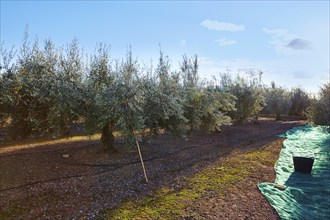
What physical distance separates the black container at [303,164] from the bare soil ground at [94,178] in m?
1.22

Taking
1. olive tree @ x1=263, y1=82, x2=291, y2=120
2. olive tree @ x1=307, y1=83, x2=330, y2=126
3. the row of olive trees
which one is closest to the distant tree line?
the row of olive trees

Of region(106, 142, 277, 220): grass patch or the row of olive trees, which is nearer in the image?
region(106, 142, 277, 220): grass patch

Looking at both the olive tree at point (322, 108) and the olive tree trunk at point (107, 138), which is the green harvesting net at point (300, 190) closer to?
the olive tree at point (322, 108)

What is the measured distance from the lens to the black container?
13.0 metres

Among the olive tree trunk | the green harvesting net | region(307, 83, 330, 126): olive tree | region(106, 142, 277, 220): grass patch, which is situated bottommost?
the green harvesting net

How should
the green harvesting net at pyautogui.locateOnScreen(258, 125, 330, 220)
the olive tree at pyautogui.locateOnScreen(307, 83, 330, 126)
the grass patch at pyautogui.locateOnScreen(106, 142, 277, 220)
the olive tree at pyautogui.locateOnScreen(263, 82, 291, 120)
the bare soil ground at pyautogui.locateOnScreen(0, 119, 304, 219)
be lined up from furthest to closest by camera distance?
the olive tree at pyautogui.locateOnScreen(263, 82, 291, 120), the olive tree at pyautogui.locateOnScreen(307, 83, 330, 126), the green harvesting net at pyautogui.locateOnScreen(258, 125, 330, 220), the bare soil ground at pyautogui.locateOnScreen(0, 119, 304, 219), the grass patch at pyautogui.locateOnScreen(106, 142, 277, 220)

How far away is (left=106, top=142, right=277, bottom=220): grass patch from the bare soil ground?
41 cm

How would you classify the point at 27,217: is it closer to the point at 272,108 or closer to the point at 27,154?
the point at 27,154

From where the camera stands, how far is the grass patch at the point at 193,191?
8.17 metres

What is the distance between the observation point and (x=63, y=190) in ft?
33.7

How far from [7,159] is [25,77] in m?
4.06

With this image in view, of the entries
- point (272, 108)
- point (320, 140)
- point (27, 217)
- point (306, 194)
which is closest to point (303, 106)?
point (272, 108)

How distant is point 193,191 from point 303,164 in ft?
21.4

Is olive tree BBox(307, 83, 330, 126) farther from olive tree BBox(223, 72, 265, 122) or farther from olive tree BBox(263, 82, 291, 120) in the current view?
olive tree BBox(263, 82, 291, 120)
